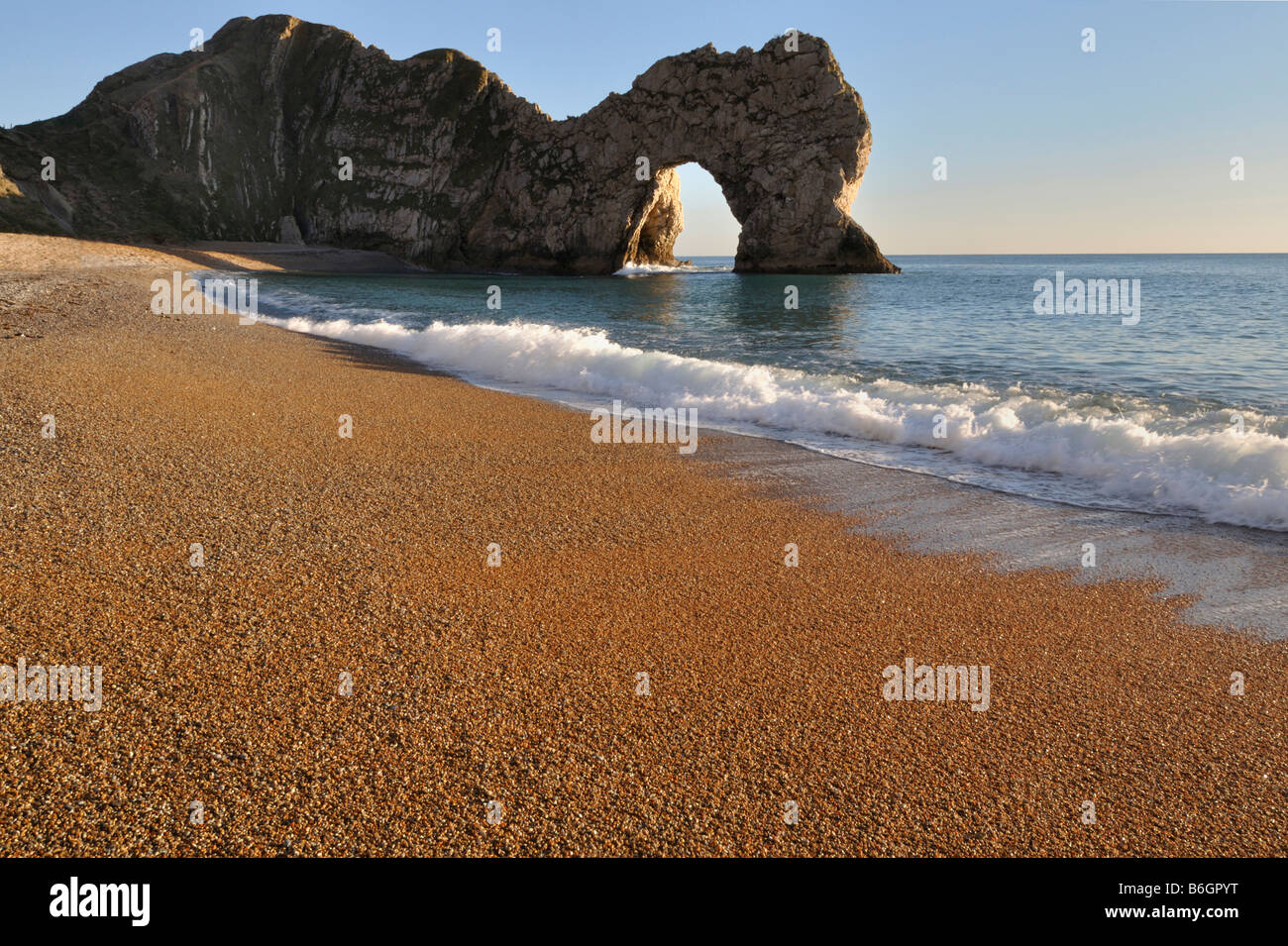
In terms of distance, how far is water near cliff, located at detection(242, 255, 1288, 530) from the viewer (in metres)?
8.37

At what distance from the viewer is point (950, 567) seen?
5.99m

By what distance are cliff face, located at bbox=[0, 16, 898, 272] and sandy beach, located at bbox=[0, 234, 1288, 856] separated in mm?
76528

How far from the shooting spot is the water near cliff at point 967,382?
27.5ft

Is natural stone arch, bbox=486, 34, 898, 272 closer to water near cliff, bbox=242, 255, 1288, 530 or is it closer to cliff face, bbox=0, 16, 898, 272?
cliff face, bbox=0, 16, 898, 272

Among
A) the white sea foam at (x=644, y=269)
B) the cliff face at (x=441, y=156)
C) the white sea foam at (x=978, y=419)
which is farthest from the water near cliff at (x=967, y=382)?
the white sea foam at (x=644, y=269)

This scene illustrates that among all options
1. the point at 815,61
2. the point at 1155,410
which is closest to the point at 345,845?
the point at 1155,410

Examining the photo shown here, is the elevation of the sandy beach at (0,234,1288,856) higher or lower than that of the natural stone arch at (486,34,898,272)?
lower

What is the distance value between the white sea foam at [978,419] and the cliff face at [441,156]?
68.5 meters

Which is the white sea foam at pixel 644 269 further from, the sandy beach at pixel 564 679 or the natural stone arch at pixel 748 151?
the sandy beach at pixel 564 679

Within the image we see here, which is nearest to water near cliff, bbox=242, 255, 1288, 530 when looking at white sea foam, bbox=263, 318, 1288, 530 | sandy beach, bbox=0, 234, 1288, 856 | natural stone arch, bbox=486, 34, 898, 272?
white sea foam, bbox=263, 318, 1288, 530

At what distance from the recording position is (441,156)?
3659 inches

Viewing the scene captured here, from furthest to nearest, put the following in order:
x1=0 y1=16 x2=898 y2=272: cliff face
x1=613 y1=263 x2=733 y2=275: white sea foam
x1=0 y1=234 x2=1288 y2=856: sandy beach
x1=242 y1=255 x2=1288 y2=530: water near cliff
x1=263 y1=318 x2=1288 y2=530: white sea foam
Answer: x1=613 y1=263 x2=733 y2=275: white sea foam < x1=0 y1=16 x2=898 y2=272: cliff face < x1=242 y1=255 x2=1288 y2=530: water near cliff < x1=263 y1=318 x2=1288 y2=530: white sea foam < x1=0 y1=234 x2=1288 y2=856: sandy beach

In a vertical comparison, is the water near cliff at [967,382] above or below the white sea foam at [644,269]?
below
